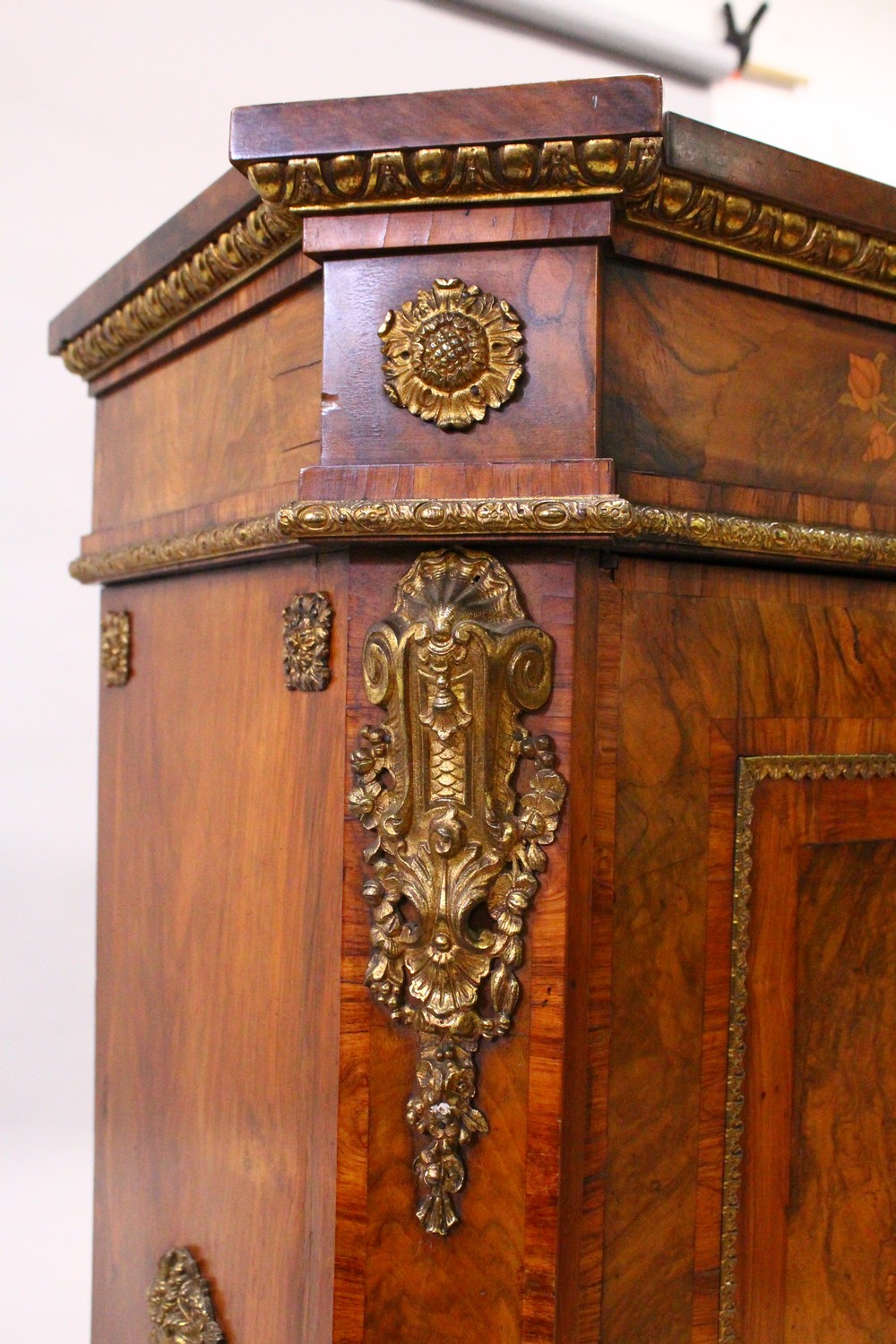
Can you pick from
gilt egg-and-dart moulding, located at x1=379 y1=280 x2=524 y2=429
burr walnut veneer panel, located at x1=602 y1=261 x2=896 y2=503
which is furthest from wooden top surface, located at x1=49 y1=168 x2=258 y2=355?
burr walnut veneer panel, located at x1=602 y1=261 x2=896 y2=503

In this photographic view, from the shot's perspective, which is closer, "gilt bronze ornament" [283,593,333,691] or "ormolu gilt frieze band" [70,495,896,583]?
"ormolu gilt frieze band" [70,495,896,583]

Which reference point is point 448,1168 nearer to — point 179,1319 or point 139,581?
point 179,1319

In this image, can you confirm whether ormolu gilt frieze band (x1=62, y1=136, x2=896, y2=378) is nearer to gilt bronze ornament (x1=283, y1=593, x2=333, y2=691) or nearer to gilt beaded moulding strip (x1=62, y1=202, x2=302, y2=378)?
gilt beaded moulding strip (x1=62, y1=202, x2=302, y2=378)

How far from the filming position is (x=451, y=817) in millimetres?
673

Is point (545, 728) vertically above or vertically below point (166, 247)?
below

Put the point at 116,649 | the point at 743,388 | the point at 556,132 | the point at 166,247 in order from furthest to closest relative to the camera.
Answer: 1. the point at 116,649
2. the point at 166,247
3. the point at 743,388
4. the point at 556,132

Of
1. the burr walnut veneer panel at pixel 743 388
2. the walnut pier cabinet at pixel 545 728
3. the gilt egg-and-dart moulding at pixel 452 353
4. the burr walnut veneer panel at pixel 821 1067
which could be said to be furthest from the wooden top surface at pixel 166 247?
the burr walnut veneer panel at pixel 821 1067

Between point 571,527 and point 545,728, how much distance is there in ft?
0.37

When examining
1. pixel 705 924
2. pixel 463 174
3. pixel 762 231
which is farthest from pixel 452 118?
pixel 705 924

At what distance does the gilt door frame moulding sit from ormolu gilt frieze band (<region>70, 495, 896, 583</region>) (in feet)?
0.44

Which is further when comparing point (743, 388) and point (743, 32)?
point (743, 32)

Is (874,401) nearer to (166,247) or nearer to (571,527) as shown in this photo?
(571,527)

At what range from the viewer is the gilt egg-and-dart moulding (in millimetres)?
668

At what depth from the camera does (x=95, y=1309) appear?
1.11 meters
